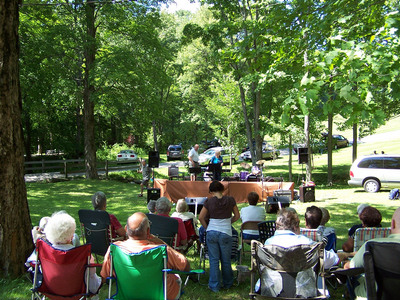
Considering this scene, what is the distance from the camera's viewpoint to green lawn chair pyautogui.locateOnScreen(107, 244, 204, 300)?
2.88m

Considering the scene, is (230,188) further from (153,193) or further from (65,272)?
(65,272)

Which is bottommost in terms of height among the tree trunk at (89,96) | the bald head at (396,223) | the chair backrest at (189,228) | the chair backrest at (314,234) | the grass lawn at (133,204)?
the grass lawn at (133,204)

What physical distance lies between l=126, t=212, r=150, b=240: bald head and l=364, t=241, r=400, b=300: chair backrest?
1.79 m

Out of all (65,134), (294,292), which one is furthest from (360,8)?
(65,134)

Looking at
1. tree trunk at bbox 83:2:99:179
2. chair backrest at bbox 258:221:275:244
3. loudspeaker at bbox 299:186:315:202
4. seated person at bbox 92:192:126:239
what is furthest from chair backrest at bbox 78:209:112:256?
tree trunk at bbox 83:2:99:179

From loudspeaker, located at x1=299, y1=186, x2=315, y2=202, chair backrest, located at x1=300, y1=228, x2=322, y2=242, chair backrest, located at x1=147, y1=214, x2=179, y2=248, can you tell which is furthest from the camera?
loudspeaker, located at x1=299, y1=186, x2=315, y2=202

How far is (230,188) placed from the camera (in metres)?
11.8

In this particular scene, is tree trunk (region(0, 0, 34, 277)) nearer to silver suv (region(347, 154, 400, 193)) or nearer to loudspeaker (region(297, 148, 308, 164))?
loudspeaker (region(297, 148, 308, 164))

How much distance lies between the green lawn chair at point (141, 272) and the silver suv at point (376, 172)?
A: 12924mm

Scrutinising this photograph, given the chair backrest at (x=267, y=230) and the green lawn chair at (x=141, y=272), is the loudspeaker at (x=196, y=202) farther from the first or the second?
the green lawn chair at (x=141, y=272)

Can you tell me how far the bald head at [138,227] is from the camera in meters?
3.06

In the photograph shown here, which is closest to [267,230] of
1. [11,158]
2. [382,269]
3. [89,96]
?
[382,269]

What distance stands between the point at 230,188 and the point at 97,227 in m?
7.74

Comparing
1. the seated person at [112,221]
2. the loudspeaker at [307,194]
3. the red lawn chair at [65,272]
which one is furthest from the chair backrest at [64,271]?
the loudspeaker at [307,194]
